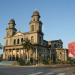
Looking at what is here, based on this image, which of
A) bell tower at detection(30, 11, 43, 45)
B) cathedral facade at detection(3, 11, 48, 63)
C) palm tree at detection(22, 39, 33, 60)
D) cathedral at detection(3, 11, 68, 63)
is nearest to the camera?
palm tree at detection(22, 39, 33, 60)

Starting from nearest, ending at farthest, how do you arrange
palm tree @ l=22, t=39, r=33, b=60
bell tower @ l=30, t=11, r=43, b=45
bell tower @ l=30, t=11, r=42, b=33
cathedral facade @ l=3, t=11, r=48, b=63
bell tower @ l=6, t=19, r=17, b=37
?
palm tree @ l=22, t=39, r=33, b=60, bell tower @ l=30, t=11, r=43, b=45, cathedral facade @ l=3, t=11, r=48, b=63, bell tower @ l=30, t=11, r=42, b=33, bell tower @ l=6, t=19, r=17, b=37

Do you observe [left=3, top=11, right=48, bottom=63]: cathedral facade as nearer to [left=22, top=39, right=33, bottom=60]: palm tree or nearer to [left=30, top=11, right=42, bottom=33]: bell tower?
[left=30, top=11, right=42, bottom=33]: bell tower

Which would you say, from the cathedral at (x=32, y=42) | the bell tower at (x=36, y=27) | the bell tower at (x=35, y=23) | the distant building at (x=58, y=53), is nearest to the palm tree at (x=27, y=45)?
the cathedral at (x=32, y=42)

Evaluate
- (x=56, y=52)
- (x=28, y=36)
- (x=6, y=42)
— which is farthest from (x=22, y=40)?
(x=56, y=52)

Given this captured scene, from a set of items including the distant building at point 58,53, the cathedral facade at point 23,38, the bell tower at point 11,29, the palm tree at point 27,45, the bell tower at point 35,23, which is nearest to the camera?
the palm tree at point 27,45

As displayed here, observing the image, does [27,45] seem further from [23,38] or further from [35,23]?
[35,23]

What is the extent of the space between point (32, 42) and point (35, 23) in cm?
922

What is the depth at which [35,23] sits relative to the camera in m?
100

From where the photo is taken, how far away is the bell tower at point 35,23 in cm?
9988

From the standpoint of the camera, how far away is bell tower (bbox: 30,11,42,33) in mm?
99875

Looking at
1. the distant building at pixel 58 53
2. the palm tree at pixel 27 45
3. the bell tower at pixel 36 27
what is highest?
the bell tower at pixel 36 27

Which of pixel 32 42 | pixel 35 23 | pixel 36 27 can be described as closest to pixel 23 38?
pixel 32 42

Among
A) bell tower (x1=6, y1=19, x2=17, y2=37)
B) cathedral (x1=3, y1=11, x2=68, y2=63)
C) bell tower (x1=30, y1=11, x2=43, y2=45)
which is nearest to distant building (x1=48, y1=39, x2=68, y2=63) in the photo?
cathedral (x1=3, y1=11, x2=68, y2=63)

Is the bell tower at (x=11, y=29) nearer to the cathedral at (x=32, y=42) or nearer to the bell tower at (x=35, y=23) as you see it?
the cathedral at (x=32, y=42)
